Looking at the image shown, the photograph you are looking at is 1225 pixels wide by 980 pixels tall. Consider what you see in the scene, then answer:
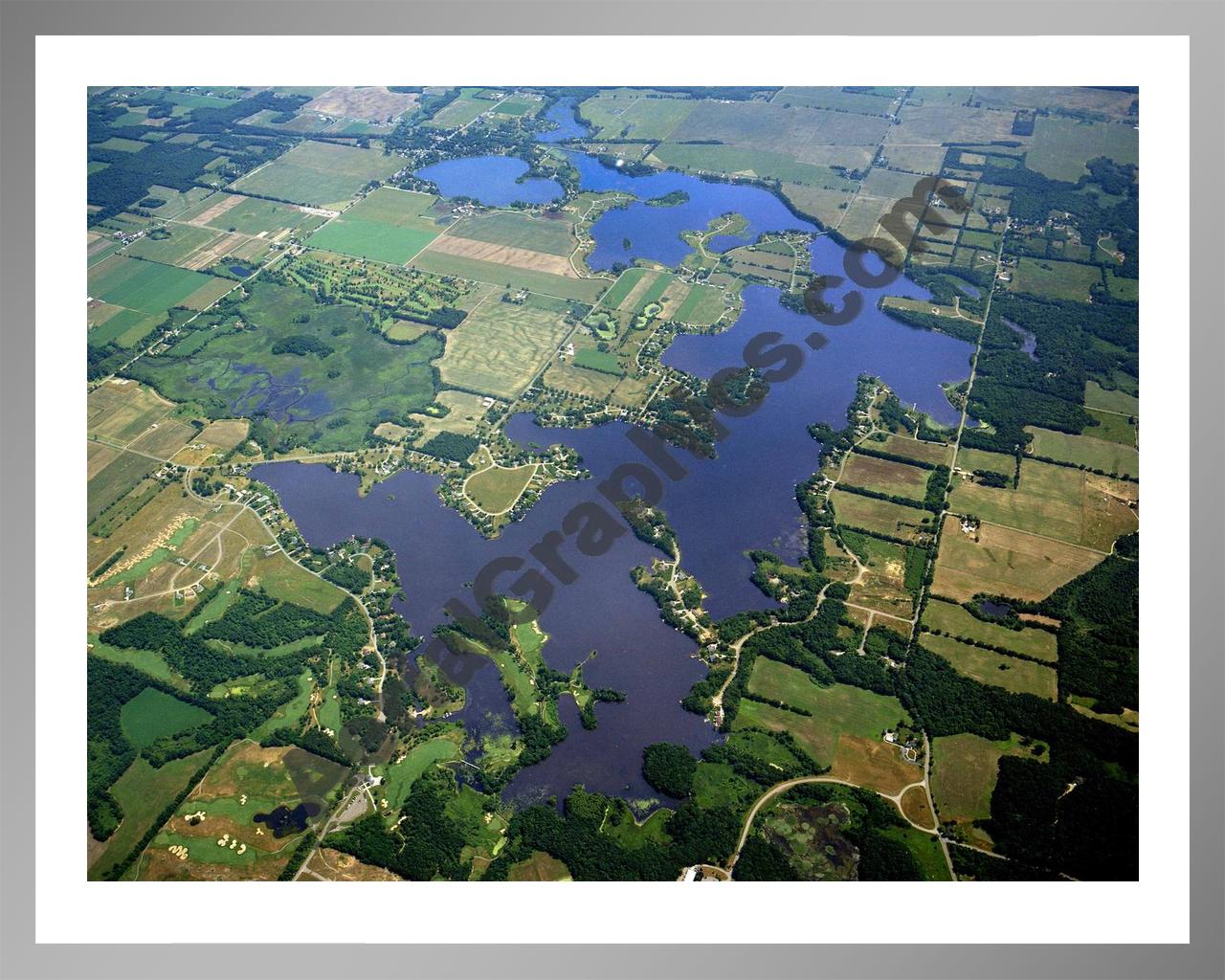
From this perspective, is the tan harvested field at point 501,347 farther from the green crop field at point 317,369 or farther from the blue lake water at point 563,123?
the blue lake water at point 563,123

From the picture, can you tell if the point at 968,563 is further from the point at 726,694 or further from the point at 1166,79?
the point at 1166,79

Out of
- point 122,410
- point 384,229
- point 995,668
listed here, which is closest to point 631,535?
point 995,668

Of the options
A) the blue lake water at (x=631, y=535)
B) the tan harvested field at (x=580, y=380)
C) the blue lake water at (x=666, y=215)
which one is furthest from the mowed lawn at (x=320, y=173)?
the blue lake water at (x=631, y=535)

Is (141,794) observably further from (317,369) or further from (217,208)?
(217,208)

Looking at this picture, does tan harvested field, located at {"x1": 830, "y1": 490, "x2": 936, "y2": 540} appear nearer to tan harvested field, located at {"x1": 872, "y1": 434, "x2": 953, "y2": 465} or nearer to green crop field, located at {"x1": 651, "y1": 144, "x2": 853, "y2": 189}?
tan harvested field, located at {"x1": 872, "y1": 434, "x2": 953, "y2": 465}

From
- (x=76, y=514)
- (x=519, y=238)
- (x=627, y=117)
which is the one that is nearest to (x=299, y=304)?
(x=519, y=238)

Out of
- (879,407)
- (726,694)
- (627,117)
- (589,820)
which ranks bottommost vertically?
(589,820)

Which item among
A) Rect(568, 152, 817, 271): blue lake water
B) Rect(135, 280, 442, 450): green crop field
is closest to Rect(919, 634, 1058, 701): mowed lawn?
Rect(135, 280, 442, 450): green crop field
